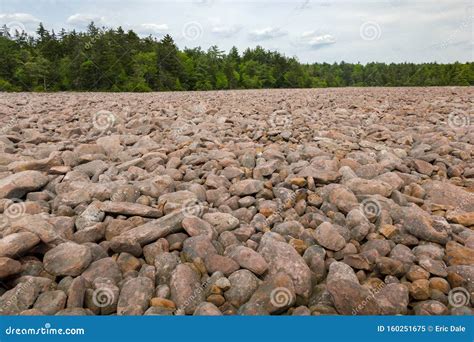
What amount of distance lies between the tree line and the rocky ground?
91.7 feet

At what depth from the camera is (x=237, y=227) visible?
3.55 meters

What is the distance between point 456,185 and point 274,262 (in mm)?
3136

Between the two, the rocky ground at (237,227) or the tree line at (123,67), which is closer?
the rocky ground at (237,227)

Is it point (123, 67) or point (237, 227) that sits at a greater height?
point (123, 67)

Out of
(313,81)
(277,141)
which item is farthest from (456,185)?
(313,81)

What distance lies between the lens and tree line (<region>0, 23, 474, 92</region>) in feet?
118

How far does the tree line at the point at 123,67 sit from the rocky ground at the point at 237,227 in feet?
91.7

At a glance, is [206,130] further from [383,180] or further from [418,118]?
[418,118]

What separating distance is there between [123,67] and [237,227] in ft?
125

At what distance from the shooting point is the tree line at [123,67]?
35.9 metres

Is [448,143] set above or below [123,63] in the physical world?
below

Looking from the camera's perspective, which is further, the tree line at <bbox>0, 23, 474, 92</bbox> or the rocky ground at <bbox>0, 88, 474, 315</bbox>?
the tree line at <bbox>0, 23, 474, 92</bbox>

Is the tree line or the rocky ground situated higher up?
the tree line

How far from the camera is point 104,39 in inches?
1455
